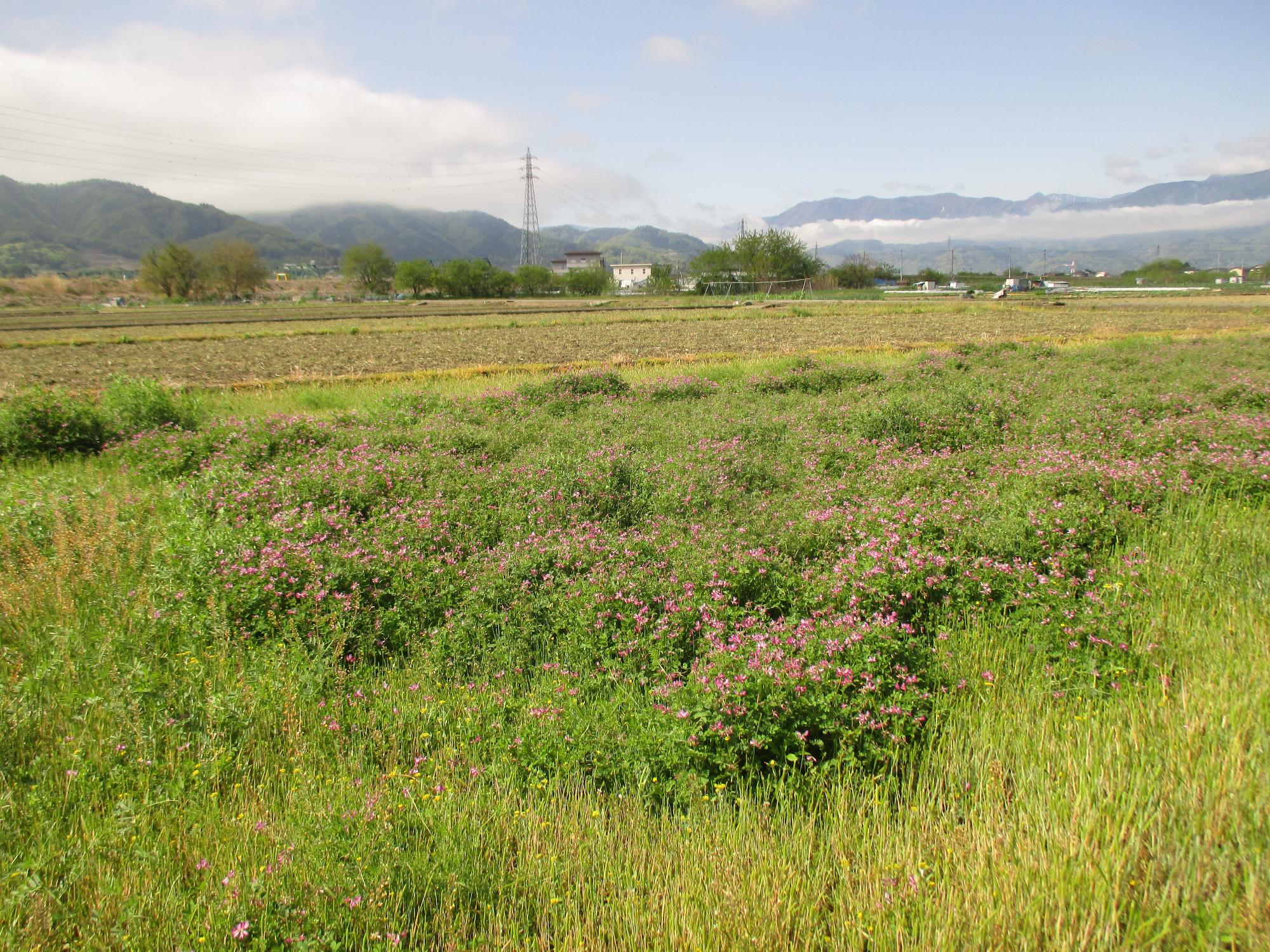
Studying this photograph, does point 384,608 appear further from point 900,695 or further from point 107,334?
point 107,334

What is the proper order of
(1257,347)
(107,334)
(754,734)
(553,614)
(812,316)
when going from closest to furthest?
(754,734) < (553,614) < (1257,347) < (107,334) < (812,316)

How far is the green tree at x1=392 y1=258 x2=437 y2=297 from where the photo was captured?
10644 cm

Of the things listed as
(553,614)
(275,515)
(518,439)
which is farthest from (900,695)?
(518,439)

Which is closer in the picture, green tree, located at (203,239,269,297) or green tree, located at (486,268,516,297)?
green tree, located at (203,239,269,297)

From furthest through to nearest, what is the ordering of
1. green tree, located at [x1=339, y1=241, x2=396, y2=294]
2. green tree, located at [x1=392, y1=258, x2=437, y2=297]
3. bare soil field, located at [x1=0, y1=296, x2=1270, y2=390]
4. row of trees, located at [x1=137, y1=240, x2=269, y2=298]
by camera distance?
green tree, located at [x1=339, y1=241, x2=396, y2=294] → green tree, located at [x1=392, y1=258, x2=437, y2=297] → row of trees, located at [x1=137, y1=240, x2=269, y2=298] → bare soil field, located at [x1=0, y1=296, x2=1270, y2=390]

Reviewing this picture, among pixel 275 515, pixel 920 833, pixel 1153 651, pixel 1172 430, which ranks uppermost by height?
pixel 1172 430

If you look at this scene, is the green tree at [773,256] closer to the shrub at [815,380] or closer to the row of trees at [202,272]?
the row of trees at [202,272]

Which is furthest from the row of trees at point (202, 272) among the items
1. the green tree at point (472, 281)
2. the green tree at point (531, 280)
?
the green tree at point (531, 280)

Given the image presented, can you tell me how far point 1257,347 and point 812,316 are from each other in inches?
1099

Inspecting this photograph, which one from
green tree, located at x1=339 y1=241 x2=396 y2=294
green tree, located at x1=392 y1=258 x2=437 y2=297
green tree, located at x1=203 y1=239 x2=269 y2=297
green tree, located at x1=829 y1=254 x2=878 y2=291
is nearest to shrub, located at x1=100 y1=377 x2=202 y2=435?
green tree, located at x1=392 y1=258 x2=437 y2=297

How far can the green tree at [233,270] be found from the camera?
99.2 m

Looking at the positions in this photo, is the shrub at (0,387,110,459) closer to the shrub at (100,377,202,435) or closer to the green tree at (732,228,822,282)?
the shrub at (100,377,202,435)

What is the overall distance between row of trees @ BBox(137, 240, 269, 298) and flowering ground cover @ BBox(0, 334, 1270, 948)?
355 ft

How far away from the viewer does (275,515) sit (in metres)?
7.23
